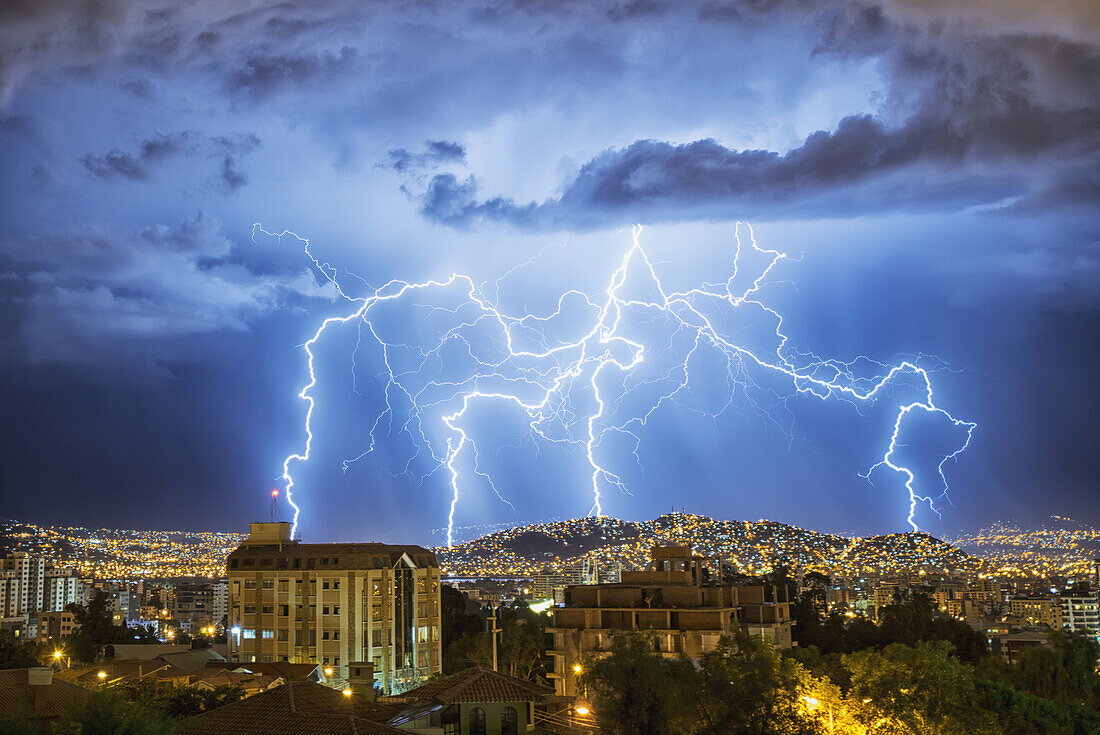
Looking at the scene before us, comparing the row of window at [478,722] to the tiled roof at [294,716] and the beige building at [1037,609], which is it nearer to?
the tiled roof at [294,716]

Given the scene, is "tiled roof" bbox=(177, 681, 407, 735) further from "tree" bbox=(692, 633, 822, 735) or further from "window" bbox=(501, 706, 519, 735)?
"tree" bbox=(692, 633, 822, 735)

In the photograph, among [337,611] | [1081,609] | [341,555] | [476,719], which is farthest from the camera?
[1081,609]

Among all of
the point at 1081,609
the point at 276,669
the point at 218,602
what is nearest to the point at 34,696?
the point at 276,669

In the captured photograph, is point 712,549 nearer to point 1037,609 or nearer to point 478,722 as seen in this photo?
point 1037,609

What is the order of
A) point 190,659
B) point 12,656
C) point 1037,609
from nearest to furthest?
1. point 12,656
2. point 190,659
3. point 1037,609

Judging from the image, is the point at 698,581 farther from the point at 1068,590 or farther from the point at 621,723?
the point at 1068,590

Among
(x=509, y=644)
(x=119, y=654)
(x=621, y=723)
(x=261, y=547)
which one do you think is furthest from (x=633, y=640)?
(x=261, y=547)
